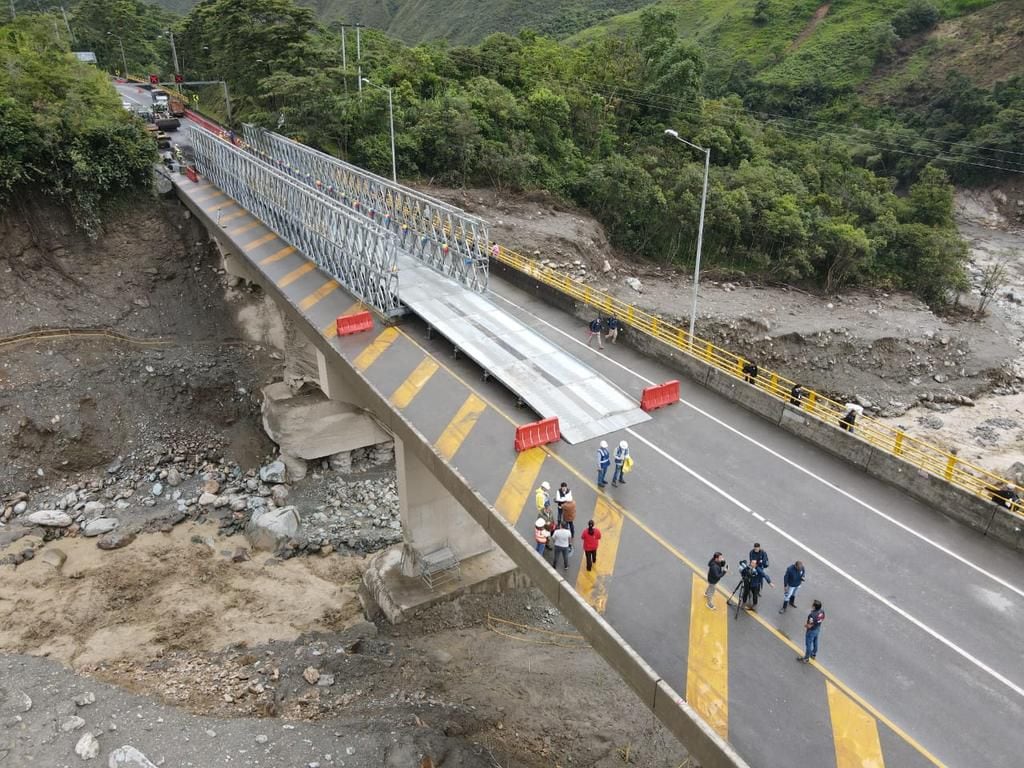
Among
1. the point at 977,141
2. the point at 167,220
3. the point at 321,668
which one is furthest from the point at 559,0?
the point at 321,668

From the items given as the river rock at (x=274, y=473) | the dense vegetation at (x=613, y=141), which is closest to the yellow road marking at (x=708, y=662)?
the river rock at (x=274, y=473)

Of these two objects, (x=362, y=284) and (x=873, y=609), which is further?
(x=362, y=284)

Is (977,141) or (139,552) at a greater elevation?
(977,141)

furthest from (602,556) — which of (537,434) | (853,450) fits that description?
(853,450)

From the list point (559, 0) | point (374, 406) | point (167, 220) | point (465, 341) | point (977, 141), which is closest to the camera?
point (374, 406)

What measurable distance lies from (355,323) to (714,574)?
16697 millimetres

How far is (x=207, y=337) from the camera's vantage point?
4269 cm

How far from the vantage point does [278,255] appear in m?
34.4

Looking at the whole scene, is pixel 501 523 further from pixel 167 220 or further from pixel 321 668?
pixel 167 220

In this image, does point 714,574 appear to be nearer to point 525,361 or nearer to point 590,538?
point 590,538

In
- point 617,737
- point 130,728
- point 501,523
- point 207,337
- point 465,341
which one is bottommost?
point 617,737

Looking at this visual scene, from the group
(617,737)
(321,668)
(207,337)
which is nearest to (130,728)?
(321,668)

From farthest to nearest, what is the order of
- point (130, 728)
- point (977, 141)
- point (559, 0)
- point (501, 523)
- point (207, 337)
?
point (559, 0)
point (977, 141)
point (207, 337)
point (130, 728)
point (501, 523)

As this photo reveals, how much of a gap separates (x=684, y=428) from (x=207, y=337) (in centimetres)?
3268
